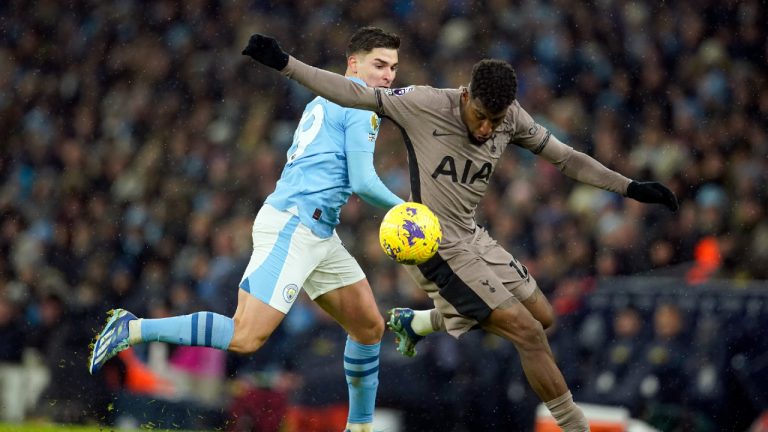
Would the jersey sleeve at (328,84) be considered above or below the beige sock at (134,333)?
above

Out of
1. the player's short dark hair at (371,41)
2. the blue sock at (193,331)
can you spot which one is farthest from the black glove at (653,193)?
the blue sock at (193,331)

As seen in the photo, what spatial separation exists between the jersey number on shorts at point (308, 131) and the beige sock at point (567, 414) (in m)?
1.93

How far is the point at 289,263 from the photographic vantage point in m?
6.14

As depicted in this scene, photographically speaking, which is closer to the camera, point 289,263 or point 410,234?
point 410,234

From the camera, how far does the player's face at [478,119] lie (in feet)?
18.8

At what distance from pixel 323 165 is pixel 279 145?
6.99 m

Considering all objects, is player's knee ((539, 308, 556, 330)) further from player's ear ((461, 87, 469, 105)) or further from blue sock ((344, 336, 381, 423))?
player's ear ((461, 87, 469, 105))

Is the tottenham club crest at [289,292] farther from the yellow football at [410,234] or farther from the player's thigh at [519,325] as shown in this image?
the player's thigh at [519,325]

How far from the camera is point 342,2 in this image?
47.5 ft

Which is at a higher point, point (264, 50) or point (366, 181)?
point (264, 50)

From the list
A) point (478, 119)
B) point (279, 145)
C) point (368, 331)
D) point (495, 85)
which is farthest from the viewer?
point (279, 145)

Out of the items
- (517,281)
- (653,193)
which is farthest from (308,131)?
(653,193)

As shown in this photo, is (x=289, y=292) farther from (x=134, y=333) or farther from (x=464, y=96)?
(x=464, y=96)

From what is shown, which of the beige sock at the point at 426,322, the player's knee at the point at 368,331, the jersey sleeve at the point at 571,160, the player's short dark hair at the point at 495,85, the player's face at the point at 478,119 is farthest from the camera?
the beige sock at the point at 426,322
